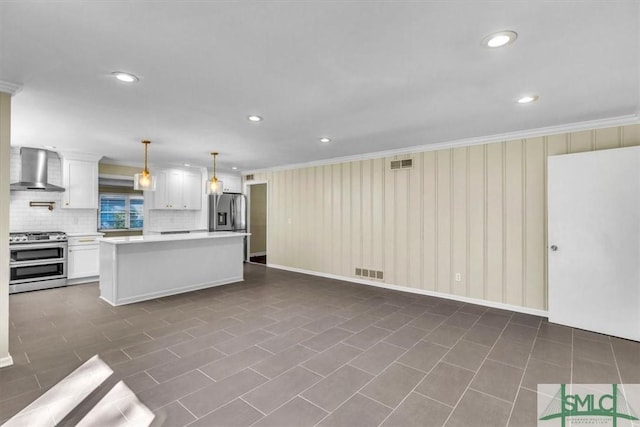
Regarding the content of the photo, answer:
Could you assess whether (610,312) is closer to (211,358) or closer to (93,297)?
(211,358)

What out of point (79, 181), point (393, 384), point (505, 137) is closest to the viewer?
point (393, 384)

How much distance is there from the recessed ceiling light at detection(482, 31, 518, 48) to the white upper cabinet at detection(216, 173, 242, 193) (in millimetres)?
6881

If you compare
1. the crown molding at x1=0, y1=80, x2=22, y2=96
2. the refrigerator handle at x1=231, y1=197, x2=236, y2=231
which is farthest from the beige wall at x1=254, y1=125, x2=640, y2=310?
the crown molding at x1=0, y1=80, x2=22, y2=96

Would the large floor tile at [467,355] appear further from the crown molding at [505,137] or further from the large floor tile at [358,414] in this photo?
the crown molding at [505,137]

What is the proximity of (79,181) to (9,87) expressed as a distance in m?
3.66

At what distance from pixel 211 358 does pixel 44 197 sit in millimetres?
5121

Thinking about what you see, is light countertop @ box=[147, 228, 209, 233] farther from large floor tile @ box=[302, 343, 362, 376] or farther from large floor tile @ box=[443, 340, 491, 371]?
large floor tile @ box=[443, 340, 491, 371]

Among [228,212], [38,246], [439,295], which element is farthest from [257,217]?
[439,295]

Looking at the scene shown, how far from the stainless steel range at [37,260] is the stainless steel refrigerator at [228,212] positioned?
9.80ft

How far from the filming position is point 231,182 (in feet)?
26.4

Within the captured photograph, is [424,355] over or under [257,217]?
under

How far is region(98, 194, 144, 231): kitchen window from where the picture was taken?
301 inches

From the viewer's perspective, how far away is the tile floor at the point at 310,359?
1.98 meters

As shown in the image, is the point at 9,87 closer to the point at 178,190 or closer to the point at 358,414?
the point at 358,414
